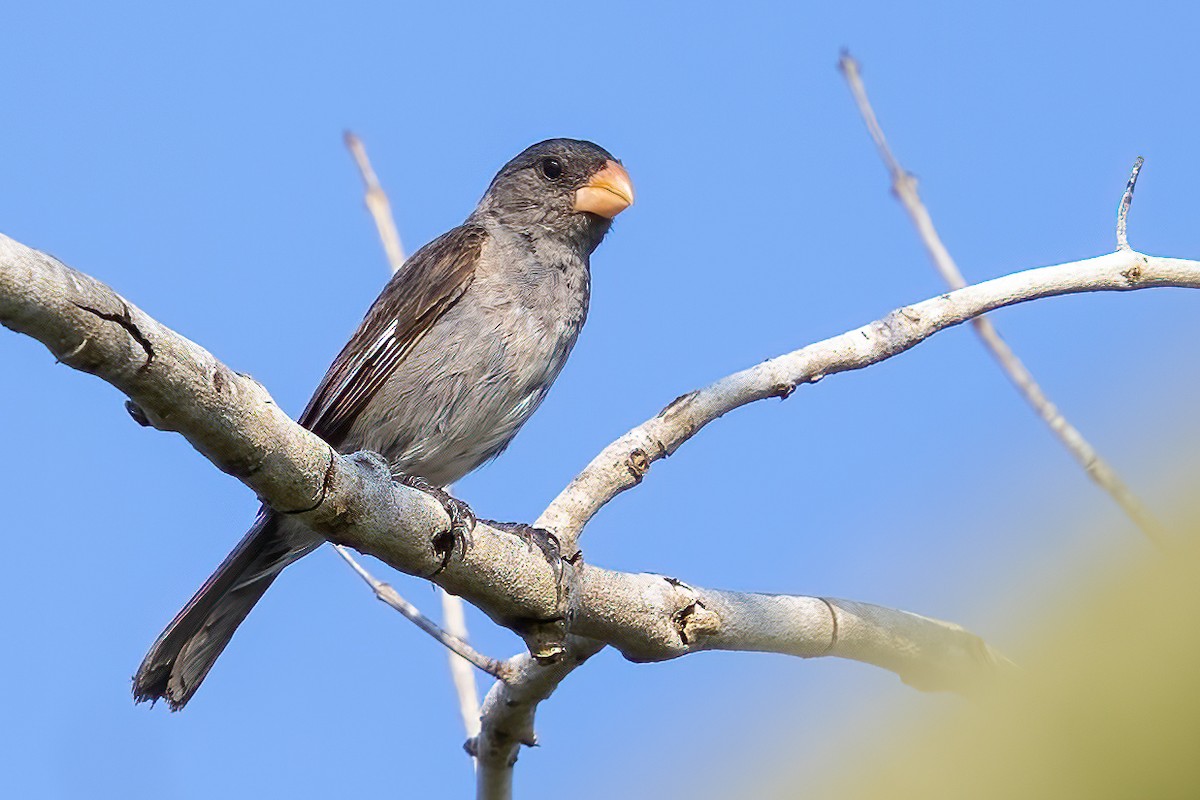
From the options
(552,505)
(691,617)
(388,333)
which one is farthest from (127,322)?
(388,333)

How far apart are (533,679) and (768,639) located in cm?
73

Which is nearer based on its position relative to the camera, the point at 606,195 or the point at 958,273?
the point at 958,273

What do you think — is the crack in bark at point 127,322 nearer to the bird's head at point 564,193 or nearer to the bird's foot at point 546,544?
the bird's foot at point 546,544

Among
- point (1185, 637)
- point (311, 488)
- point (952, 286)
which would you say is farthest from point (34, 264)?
point (952, 286)

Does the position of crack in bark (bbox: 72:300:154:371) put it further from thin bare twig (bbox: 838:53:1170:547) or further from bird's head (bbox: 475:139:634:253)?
bird's head (bbox: 475:139:634:253)

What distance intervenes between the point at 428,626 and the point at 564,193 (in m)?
2.27

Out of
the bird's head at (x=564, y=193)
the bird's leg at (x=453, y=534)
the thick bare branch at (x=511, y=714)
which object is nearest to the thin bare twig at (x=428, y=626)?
the thick bare branch at (x=511, y=714)

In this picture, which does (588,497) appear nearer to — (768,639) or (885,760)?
(768,639)

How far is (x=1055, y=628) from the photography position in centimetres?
104

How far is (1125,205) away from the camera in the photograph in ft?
14.0

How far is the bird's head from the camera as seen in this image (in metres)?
5.82

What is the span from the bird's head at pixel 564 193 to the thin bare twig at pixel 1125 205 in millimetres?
2228

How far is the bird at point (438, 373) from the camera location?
4746 millimetres

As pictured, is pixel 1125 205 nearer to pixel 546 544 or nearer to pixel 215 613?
pixel 546 544
